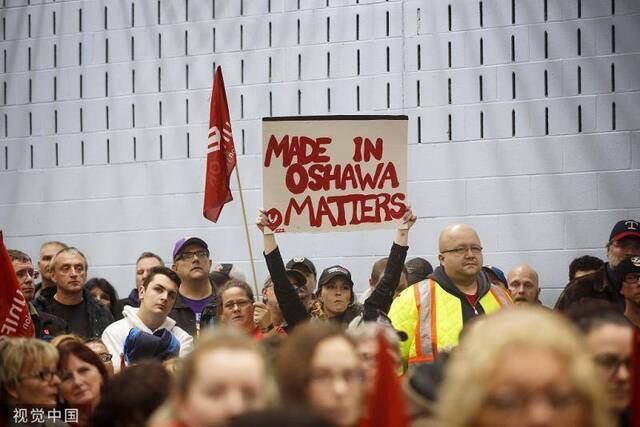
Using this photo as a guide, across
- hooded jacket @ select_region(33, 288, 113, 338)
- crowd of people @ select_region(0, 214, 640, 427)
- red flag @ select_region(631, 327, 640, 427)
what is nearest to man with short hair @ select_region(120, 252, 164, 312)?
crowd of people @ select_region(0, 214, 640, 427)

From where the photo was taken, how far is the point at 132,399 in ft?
12.7

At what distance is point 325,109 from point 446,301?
3643mm

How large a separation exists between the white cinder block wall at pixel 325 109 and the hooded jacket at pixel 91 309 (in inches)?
82.5

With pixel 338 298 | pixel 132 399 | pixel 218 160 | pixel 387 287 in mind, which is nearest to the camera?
pixel 132 399

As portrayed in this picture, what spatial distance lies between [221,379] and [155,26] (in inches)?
299

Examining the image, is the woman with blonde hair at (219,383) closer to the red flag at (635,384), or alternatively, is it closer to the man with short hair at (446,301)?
the red flag at (635,384)

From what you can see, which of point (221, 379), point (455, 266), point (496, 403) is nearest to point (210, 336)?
point (221, 379)

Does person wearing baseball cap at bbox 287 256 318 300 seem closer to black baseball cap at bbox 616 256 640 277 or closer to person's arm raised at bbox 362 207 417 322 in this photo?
person's arm raised at bbox 362 207 417 322

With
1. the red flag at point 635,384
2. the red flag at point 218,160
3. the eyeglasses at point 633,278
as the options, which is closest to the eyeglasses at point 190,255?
the red flag at point 218,160

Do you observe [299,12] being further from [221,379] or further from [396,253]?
[221,379]

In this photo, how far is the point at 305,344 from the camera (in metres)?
3.15


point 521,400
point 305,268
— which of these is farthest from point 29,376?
point 305,268

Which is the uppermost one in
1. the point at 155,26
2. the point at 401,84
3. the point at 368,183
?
the point at 155,26

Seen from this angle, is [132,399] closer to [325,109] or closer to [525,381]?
[525,381]
